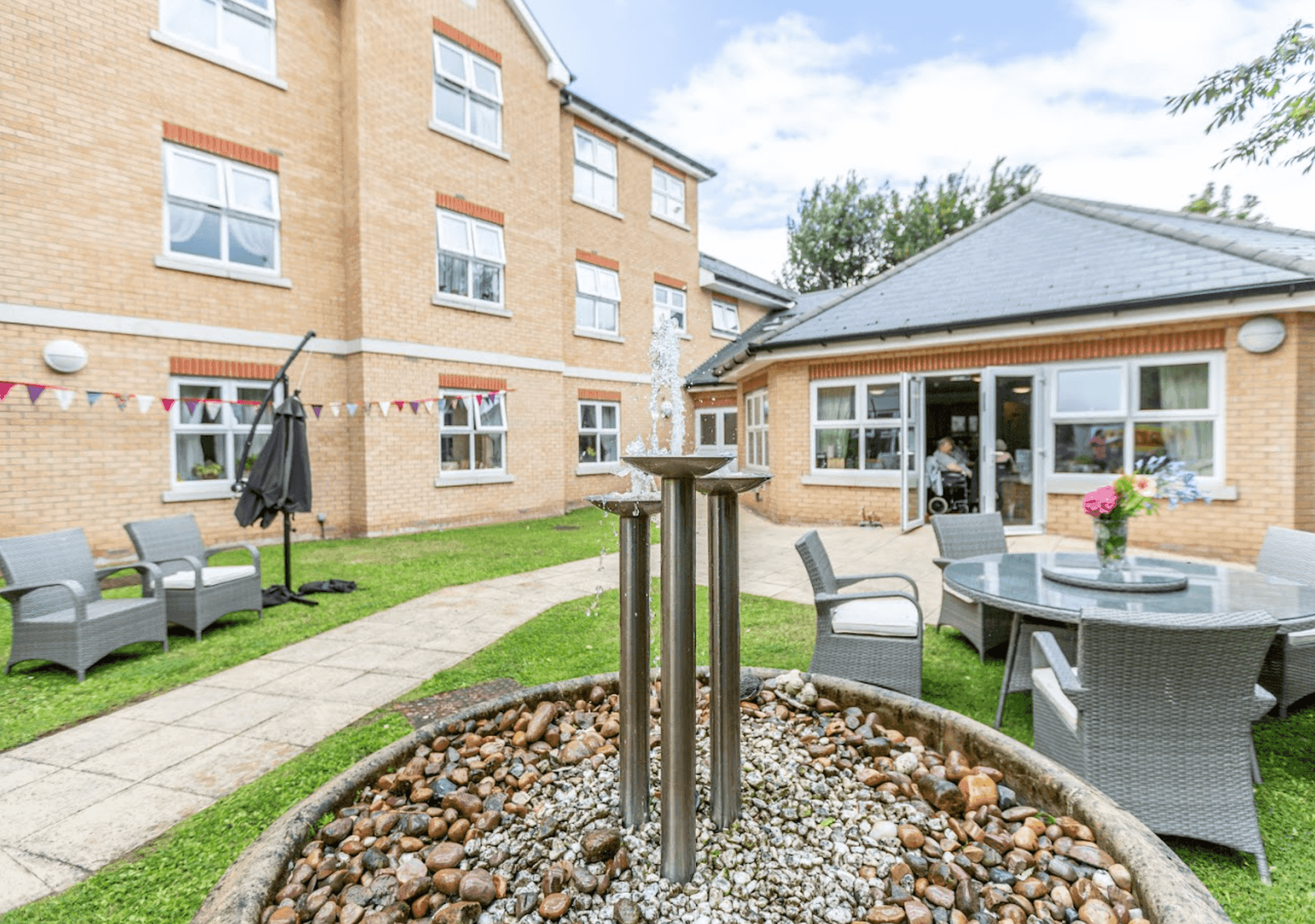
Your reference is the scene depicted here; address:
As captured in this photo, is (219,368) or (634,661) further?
(219,368)

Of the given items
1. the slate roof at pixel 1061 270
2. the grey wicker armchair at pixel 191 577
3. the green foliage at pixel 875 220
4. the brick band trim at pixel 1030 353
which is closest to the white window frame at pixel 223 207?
the grey wicker armchair at pixel 191 577

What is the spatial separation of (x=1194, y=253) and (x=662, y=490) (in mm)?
9561

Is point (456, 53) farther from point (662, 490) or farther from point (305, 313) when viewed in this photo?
point (662, 490)

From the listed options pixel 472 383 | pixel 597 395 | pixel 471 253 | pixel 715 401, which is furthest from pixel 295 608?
pixel 715 401

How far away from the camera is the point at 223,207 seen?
8492 millimetres

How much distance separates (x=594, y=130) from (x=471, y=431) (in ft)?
24.9

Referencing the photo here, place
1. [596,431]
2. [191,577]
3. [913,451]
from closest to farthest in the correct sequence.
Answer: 1. [191,577]
2. [913,451]
3. [596,431]

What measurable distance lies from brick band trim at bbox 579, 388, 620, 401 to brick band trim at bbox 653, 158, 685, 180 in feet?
19.5

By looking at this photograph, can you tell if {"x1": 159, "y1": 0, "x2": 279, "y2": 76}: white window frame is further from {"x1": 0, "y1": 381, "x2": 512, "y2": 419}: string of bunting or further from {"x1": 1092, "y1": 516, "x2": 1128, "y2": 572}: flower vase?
{"x1": 1092, "y1": 516, "x2": 1128, "y2": 572}: flower vase

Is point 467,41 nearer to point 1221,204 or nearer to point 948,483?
point 948,483

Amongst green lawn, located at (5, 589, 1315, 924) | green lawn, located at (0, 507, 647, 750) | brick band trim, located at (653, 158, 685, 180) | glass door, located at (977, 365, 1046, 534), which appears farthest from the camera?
brick band trim, located at (653, 158, 685, 180)

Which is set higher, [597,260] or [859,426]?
[597,260]

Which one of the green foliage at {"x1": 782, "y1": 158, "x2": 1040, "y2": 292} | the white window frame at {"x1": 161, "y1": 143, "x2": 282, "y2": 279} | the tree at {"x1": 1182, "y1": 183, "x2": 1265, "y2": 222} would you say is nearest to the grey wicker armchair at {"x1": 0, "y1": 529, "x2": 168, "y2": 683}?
the white window frame at {"x1": 161, "y1": 143, "x2": 282, "y2": 279}

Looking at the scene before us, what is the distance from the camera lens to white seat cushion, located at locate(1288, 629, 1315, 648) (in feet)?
9.67
